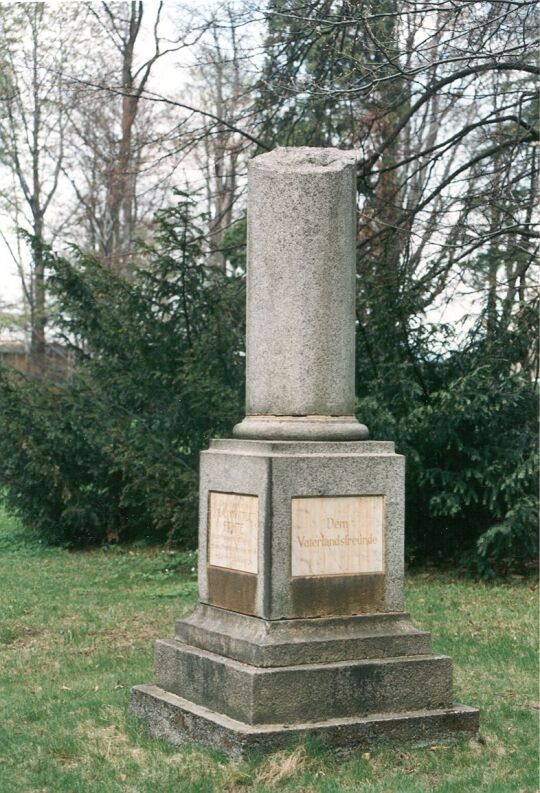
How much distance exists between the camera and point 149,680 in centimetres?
800

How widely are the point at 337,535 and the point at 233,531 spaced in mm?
585

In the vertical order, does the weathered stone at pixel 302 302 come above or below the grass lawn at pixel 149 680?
above

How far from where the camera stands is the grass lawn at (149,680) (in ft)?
18.9

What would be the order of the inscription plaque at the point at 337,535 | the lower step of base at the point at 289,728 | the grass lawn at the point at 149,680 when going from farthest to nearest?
the inscription plaque at the point at 337,535 → the lower step of base at the point at 289,728 → the grass lawn at the point at 149,680

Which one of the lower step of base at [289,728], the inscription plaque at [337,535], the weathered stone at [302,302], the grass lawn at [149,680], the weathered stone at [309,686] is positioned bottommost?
the grass lawn at [149,680]

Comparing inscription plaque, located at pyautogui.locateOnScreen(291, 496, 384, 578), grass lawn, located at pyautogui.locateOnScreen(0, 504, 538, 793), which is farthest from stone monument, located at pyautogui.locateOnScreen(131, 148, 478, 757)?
grass lawn, located at pyautogui.locateOnScreen(0, 504, 538, 793)

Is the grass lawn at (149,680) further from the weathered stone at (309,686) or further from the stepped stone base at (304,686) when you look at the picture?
the weathered stone at (309,686)

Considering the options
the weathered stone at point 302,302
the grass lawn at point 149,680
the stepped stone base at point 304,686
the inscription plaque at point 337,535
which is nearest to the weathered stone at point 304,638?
the stepped stone base at point 304,686

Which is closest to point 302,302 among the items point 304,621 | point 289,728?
point 304,621

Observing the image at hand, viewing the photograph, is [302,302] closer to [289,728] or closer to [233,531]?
[233,531]

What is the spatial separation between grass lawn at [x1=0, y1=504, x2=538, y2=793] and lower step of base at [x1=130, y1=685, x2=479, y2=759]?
76 mm

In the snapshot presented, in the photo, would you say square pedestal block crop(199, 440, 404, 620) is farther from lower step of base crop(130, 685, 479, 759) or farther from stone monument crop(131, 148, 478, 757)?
lower step of base crop(130, 685, 479, 759)

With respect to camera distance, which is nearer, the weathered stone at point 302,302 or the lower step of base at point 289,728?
the lower step of base at point 289,728

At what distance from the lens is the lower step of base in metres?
5.92
